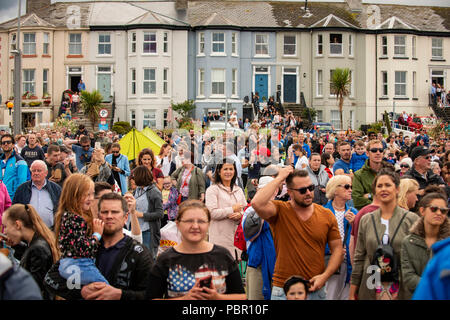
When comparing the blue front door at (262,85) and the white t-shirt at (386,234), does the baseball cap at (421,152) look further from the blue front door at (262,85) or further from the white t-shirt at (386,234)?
the blue front door at (262,85)

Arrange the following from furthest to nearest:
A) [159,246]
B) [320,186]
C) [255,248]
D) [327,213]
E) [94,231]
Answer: [320,186], [159,246], [255,248], [327,213], [94,231]

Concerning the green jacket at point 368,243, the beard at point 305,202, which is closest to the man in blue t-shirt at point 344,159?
the green jacket at point 368,243

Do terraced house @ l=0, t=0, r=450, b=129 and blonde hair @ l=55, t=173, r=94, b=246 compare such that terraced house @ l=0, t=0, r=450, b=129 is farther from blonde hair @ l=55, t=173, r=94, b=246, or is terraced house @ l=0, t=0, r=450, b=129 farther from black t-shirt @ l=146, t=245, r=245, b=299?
black t-shirt @ l=146, t=245, r=245, b=299

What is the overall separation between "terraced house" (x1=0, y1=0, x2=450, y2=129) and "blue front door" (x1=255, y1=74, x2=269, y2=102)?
8 centimetres

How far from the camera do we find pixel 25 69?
4384 cm

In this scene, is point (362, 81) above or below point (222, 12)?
below

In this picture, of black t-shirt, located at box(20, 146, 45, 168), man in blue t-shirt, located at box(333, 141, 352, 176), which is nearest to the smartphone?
man in blue t-shirt, located at box(333, 141, 352, 176)

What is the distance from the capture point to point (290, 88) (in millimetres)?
44625

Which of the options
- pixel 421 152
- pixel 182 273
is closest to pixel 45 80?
pixel 421 152

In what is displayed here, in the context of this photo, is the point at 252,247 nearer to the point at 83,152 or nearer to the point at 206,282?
the point at 206,282

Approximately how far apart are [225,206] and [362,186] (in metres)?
1.83
